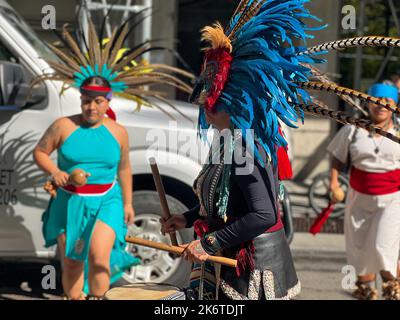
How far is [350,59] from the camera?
1352 cm

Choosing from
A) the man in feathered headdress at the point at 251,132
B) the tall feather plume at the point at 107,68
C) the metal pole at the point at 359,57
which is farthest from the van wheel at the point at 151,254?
the metal pole at the point at 359,57

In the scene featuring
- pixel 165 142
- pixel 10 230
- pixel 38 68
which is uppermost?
pixel 38 68

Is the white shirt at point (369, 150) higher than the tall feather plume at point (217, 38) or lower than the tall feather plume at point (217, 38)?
lower

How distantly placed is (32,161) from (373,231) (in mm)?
2782

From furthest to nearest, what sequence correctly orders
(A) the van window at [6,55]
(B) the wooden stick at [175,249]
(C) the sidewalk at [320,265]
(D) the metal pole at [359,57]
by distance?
1. (D) the metal pole at [359,57]
2. (C) the sidewalk at [320,265]
3. (A) the van window at [6,55]
4. (B) the wooden stick at [175,249]

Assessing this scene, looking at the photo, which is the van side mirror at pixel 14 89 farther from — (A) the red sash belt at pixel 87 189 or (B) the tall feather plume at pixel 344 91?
(B) the tall feather plume at pixel 344 91

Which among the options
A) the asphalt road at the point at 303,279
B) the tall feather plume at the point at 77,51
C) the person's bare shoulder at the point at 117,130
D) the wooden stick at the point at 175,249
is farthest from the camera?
the asphalt road at the point at 303,279

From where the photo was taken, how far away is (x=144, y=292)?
4.32 meters

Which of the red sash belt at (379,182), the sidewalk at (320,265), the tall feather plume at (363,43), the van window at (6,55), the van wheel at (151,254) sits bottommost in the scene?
the sidewalk at (320,265)

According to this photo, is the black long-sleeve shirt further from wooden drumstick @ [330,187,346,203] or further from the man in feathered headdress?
wooden drumstick @ [330,187,346,203]

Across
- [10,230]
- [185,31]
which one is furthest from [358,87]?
[10,230]

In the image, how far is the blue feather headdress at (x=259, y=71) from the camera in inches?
161
